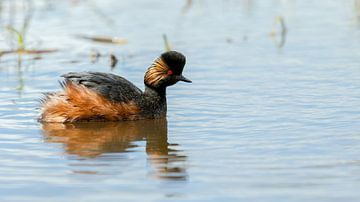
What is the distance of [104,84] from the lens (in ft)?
29.5

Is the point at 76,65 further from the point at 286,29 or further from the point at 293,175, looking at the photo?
the point at 293,175

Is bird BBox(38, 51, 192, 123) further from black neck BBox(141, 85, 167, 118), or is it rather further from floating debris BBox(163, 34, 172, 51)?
floating debris BBox(163, 34, 172, 51)

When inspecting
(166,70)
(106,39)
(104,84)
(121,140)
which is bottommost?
(121,140)

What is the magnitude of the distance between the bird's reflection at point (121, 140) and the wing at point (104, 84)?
302 mm

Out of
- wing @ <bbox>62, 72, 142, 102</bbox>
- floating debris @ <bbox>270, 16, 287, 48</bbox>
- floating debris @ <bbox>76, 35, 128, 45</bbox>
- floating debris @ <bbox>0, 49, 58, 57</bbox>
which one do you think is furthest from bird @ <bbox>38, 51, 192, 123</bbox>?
floating debris @ <bbox>76, 35, 128, 45</bbox>

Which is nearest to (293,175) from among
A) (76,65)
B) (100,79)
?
(100,79)

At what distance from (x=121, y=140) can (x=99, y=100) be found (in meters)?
0.89

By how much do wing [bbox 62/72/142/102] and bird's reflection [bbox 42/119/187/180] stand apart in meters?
0.30

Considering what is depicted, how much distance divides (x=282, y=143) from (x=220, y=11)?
29.0ft

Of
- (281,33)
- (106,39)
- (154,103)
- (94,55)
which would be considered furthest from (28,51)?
(281,33)

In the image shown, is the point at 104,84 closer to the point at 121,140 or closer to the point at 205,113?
the point at 121,140

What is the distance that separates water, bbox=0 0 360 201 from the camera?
6422 millimetres

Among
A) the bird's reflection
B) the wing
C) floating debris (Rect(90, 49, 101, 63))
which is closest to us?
the bird's reflection

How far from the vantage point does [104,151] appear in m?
7.64
